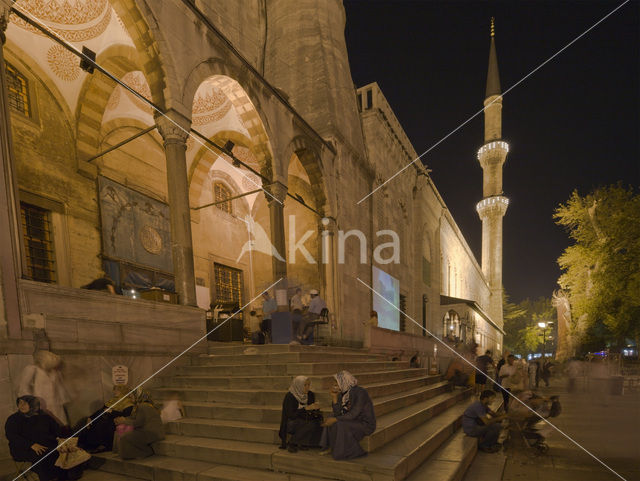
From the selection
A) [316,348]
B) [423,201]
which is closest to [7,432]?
[316,348]

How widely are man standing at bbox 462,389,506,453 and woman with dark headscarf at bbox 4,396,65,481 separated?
247 inches

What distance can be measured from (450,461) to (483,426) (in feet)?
4.80

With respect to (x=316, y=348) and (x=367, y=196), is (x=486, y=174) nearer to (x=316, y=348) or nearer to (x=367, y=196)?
(x=367, y=196)

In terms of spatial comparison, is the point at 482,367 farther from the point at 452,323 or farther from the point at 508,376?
the point at 452,323

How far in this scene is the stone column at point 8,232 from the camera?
185 inches

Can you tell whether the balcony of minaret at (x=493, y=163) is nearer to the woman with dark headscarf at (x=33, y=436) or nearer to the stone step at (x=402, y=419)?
the stone step at (x=402, y=419)

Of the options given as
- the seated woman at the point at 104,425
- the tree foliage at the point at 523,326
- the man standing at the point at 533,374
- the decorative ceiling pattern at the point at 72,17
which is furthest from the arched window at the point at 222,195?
the tree foliage at the point at 523,326

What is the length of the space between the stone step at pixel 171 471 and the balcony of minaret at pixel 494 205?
45.8 metres

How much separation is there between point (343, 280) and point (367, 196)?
5.32 metres

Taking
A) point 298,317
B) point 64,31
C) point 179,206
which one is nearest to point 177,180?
point 179,206

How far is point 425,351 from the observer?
17.0 m

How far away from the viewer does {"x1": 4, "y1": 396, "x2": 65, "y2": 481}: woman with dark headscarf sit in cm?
427

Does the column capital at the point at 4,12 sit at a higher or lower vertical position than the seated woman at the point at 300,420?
higher

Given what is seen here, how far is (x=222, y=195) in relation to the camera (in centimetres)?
1594
